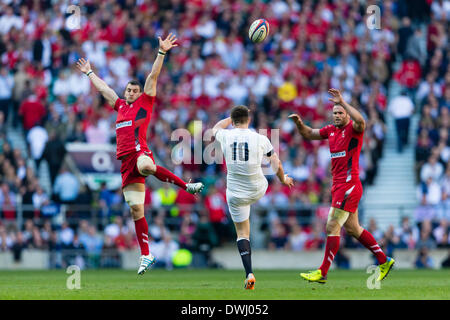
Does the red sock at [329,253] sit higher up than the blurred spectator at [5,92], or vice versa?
the blurred spectator at [5,92]

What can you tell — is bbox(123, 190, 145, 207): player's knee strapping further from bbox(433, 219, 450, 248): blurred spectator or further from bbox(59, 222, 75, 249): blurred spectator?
bbox(433, 219, 450, 248): blurred spectator

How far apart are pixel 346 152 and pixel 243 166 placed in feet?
6.57

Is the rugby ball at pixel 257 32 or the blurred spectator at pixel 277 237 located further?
the blurred spectator at pixel 277 237

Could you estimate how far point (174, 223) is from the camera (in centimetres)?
2583

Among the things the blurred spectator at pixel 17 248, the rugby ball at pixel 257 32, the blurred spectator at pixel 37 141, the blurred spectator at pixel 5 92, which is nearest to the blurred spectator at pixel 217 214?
Answer: the blurred spectator at pixel 17 248

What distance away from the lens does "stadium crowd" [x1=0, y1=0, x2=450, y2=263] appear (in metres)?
25.8

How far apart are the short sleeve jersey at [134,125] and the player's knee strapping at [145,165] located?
30 centimetres

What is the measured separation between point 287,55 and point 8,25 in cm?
868

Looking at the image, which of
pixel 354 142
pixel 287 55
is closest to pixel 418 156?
pixel 287 55

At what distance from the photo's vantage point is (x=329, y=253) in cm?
1573

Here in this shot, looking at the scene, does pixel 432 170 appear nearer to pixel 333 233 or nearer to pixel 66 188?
pixel 66 188

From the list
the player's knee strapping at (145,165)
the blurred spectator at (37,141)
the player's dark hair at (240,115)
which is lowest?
the player's knee strapping at (145,165)

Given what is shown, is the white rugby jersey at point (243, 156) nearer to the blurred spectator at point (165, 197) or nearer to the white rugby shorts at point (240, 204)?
the white rugby shorts at point (240, 204)

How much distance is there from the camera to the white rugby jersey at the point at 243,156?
14594 millimetres
